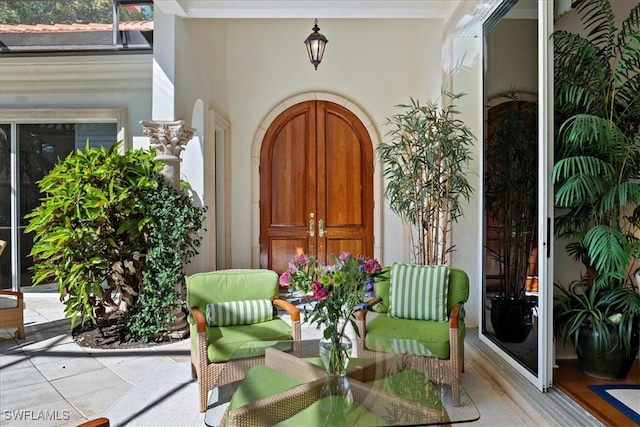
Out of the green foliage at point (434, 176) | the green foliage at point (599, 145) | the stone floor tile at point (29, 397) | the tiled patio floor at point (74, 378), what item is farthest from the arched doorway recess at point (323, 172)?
the stone floor tile at point (29, 397)

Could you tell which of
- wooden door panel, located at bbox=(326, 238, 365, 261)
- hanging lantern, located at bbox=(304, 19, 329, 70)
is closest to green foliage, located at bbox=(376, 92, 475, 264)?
hanging lantern, located at bbox=(304, 19, 329, 70)

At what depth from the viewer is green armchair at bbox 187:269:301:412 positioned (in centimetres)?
281

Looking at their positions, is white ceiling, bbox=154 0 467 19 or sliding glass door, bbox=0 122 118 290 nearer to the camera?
white ceiling, bbox=154 0 467 19

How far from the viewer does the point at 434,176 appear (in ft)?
13.5

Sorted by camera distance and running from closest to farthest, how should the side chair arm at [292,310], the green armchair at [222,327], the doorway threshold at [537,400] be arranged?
1. the doorway threshold at [537,400]
2. the green armchair at [222,327]
3. the side chair arm at [292,310]

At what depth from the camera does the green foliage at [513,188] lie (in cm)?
311

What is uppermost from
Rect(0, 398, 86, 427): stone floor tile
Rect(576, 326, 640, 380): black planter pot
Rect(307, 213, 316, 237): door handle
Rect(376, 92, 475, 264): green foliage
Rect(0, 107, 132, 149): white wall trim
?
Rect(0, 107, 132, 149): white wall trim

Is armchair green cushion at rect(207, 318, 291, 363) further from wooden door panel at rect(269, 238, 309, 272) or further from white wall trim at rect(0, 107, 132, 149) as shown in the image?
white wall trim at rect(0, 107, 132, 149)

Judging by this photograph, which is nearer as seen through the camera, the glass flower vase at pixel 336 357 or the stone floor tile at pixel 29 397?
the glass flower vase at pixel 336 357

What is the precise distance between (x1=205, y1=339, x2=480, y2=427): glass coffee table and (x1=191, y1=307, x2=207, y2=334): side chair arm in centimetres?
38

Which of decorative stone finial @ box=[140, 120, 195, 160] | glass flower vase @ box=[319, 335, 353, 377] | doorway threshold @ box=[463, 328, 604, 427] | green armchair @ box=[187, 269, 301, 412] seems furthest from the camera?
decorative stone finial @ box=[140, 120, 195, 160]

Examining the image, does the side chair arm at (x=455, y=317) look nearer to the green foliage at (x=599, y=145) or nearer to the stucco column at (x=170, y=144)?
the green foliage at (x=599, y=145)

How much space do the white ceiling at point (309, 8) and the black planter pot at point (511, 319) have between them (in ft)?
9.44

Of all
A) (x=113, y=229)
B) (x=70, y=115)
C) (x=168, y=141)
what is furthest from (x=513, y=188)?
(x=70, y=115)
